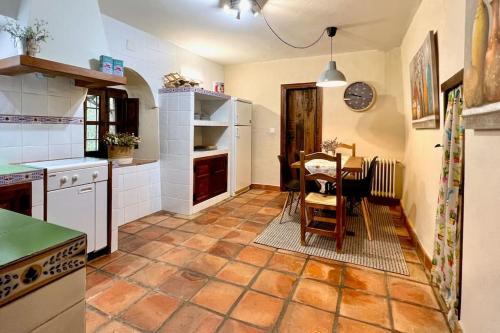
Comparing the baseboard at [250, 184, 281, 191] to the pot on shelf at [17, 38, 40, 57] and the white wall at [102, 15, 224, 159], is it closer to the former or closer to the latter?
the white wall at [102, 15, 224, 159]

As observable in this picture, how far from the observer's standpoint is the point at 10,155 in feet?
7.29

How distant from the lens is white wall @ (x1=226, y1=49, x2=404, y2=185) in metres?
4.25

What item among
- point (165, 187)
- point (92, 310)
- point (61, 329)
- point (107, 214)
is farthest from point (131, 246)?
point (61, 329)

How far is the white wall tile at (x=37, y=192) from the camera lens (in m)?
1.89

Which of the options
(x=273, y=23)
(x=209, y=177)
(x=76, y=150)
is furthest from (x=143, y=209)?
(x=273, y=23)

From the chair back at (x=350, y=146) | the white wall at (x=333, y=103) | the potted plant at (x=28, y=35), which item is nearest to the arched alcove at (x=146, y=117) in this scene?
the potted plant at (x=28, y=35)

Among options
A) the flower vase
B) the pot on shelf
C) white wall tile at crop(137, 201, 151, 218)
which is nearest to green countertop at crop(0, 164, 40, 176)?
the pot on shelf

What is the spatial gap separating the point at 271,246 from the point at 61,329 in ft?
7.43

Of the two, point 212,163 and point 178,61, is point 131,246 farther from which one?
point 178,61

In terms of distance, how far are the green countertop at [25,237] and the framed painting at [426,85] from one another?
2.45m

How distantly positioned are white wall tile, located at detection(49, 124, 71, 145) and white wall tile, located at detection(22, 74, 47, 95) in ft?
1.04

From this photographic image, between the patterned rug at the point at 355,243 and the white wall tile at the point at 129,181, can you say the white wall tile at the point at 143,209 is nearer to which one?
the white wall tile at the point at 129,181

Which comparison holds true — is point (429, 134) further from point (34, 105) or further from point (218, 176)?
point (34, 105)

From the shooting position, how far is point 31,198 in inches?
74.0
